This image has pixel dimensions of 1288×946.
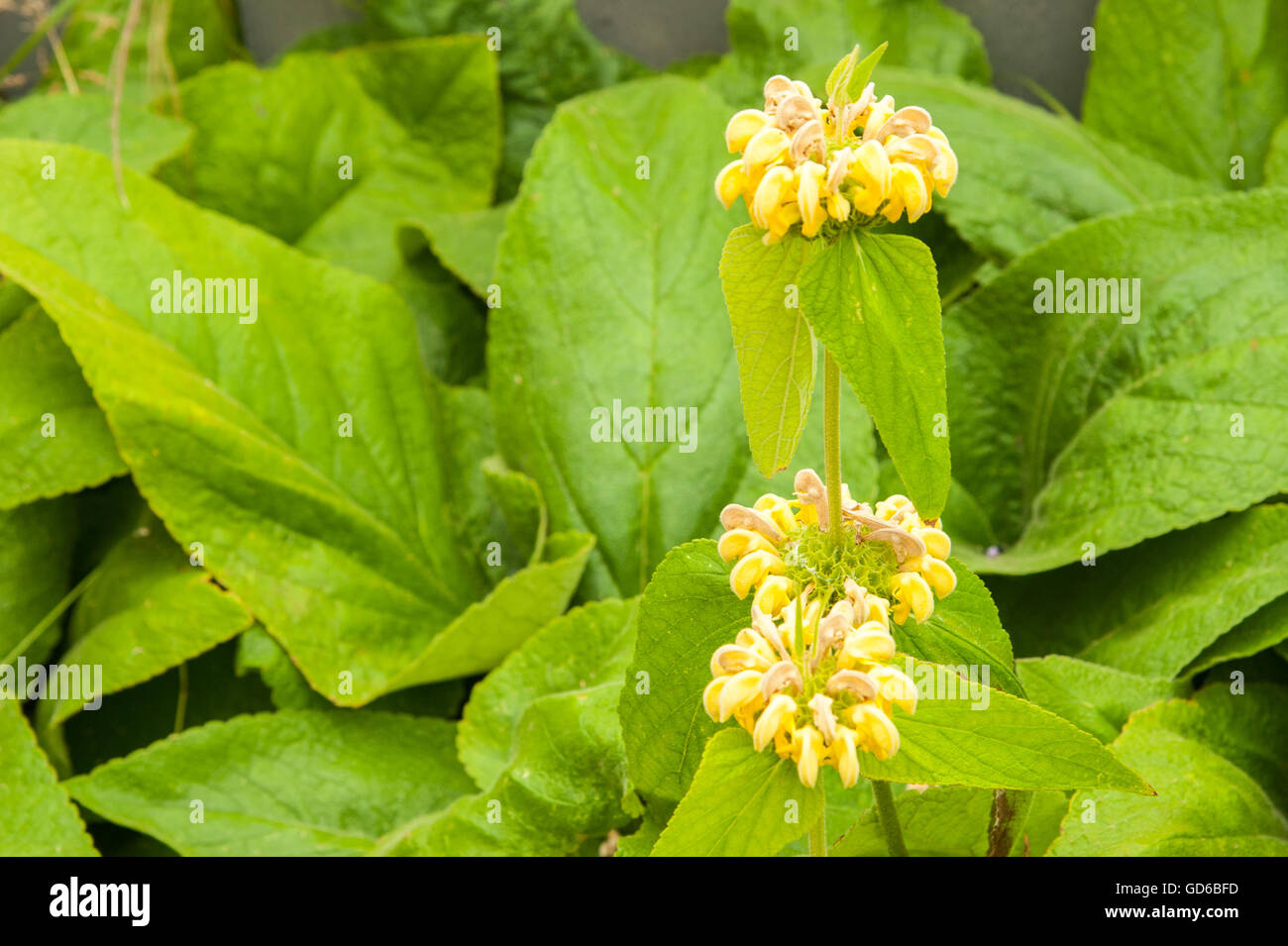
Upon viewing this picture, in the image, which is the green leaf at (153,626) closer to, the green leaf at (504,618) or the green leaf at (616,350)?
the green leaf at (504,618)

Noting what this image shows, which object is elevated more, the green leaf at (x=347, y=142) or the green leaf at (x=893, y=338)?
the green leaf at (x=347, y=142)

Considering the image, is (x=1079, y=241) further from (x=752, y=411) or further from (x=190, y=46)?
(x=190, y=46)

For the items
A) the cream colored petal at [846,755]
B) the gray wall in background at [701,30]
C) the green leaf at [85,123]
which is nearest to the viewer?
the cream colored petal at [846,755]

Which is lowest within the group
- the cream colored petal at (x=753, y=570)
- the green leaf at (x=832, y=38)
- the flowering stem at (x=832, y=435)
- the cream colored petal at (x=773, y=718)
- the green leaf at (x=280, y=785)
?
the green leaf at (x=280, y=785)

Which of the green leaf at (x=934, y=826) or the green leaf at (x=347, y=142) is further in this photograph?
the green leaf at (x=347, y=142)

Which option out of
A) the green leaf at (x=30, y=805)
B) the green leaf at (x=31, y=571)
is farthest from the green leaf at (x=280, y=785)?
the green leaf at (x=31, y=571)

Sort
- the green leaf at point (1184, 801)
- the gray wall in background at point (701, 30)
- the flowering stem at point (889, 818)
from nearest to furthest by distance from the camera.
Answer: the flowering stem at point (889, 818)
the green leaf at point (1184, 801)
the gray wall in background at point (701, 30)

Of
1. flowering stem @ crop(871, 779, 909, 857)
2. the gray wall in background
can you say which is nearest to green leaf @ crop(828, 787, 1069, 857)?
flowering stem @ crop(871, 779, 909, 857)

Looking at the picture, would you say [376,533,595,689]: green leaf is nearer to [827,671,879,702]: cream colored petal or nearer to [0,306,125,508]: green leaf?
[0,306,125,508]: green leaf

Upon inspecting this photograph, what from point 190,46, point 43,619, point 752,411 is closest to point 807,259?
point 752,411
